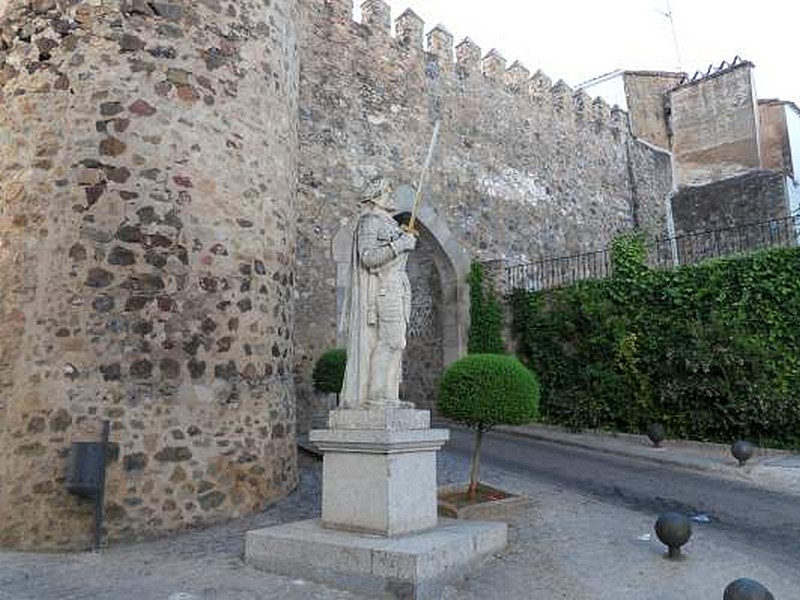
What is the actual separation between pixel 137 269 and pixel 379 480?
10.1ft

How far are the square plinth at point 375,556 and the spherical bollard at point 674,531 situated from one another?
1203mm

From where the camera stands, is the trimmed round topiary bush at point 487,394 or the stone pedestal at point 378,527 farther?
the trimmed round topiary bush at point 487,394

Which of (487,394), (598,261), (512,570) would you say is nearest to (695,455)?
(487,394)

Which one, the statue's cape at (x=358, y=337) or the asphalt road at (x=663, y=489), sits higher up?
the statue's cape at (x=358, y=337)

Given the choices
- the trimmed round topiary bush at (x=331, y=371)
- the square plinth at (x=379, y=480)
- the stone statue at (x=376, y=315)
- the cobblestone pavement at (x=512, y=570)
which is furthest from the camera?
the trimmed round topiary bush at (x=331, y=371)

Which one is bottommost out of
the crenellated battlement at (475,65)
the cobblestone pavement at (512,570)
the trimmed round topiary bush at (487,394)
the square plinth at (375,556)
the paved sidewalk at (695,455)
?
the cobblestone pavement at (512,570)

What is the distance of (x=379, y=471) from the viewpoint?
4.50 meters

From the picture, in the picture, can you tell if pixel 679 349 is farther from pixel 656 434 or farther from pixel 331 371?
pixel 331 371

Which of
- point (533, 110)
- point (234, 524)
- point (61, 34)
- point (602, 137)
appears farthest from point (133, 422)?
point (602, 137)

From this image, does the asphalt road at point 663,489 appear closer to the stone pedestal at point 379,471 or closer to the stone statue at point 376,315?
the stone pedestal at point 379,471

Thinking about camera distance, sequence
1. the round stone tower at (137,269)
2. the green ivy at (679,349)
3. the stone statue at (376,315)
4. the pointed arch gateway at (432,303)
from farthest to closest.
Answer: the pointed arch gateway at (432,303) → the green ivy at (679,349) → the round stone tower at (137,269) → the stone statue at (376,315)

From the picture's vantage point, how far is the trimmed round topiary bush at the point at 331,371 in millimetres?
9281

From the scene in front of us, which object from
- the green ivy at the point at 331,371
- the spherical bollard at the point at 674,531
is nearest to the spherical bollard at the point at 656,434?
the green ivy at the point at 331,371

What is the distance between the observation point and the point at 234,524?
5.88 meters
